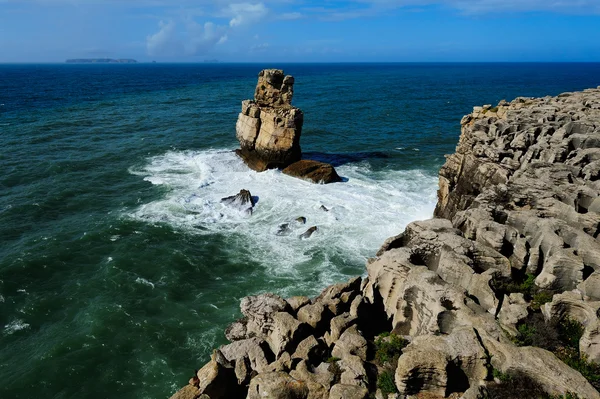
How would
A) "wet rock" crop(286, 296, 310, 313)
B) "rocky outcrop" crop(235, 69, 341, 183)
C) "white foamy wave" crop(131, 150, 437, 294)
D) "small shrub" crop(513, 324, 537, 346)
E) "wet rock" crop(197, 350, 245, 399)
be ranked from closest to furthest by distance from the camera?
1. "small shrub" crop(513, 324, 537, 346)
2. "wet rock" crop(197, 350, 245, 399)
3. "wet rock" crop(286, 296, 310, 313)
4. "white foamy wave" crop(131, 150, 437, 294)
5. "rocky outcrop" crop(235, 69, 341, 183)

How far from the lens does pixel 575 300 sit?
1368 centimetres

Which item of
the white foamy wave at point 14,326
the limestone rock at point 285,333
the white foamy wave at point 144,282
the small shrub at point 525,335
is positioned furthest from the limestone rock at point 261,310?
the white foamy wave at point 14,326

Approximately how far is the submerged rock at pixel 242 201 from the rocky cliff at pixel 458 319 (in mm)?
20880

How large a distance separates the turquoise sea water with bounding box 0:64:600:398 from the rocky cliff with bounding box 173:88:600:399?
7.66m

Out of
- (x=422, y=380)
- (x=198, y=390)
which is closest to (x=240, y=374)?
(x=198, y=390)

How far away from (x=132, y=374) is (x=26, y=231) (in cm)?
2177

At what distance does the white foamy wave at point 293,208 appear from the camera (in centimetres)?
3253

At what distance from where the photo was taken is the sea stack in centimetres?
4903

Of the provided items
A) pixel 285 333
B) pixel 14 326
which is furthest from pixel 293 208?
pixel 285 333

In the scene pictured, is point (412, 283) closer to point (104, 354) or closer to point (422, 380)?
point (422, 380)

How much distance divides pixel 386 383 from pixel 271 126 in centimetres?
4030

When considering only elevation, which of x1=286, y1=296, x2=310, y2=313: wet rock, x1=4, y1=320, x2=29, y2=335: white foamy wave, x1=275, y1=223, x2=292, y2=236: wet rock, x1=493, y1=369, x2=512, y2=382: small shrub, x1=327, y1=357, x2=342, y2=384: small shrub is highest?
x1=493, y1=369, x2=512, y2=382: small shrub

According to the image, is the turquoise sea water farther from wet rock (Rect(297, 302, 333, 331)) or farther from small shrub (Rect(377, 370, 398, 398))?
small shrub (Rect(377, 370, 398, 398))

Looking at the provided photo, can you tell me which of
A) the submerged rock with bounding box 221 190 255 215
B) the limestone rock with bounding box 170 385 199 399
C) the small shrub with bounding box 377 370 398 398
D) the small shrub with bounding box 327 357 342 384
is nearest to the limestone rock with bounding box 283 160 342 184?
the submerged rock with bounding box 221 190 255 215
